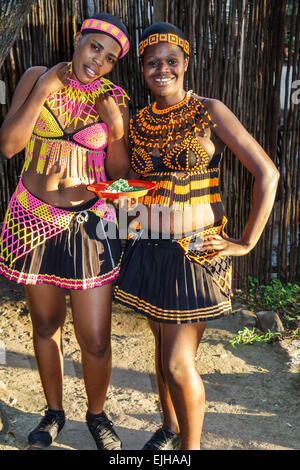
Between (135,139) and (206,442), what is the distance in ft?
5.46

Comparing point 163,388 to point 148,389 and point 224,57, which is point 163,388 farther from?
point 224,57

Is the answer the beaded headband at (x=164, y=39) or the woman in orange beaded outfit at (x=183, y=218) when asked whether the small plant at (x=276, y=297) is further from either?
the beaded headband at (x=164, y=39)

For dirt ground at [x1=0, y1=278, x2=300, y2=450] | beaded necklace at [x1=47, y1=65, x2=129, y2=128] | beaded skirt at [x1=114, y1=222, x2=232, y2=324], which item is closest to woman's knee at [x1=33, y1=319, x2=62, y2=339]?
beaded skirt at [x1=114, y1=222, x2=232, y2=324]

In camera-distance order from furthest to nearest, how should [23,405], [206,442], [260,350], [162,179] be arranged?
1. [260,350]
2. [23,405]
3. [206,442]
4. [162,179]

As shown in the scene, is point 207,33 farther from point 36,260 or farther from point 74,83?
point 36,260

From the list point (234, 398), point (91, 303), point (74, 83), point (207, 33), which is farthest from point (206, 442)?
point (207, 33)

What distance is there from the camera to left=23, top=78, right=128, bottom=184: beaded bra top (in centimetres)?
240

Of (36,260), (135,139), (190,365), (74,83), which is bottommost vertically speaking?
(190,365)

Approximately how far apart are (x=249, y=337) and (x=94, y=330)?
1.74 meters

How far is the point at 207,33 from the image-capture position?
405cm

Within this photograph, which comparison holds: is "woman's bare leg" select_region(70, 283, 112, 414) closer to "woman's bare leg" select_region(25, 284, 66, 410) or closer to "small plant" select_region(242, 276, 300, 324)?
"woman's bare leg" select_region(25, 284, 66, 410)

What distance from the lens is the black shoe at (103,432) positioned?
8.66ft

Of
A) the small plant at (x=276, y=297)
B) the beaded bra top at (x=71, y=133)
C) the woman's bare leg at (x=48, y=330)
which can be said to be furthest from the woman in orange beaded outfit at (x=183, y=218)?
the small plant at (x=276, y=297)

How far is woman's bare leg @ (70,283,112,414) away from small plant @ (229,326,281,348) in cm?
149
